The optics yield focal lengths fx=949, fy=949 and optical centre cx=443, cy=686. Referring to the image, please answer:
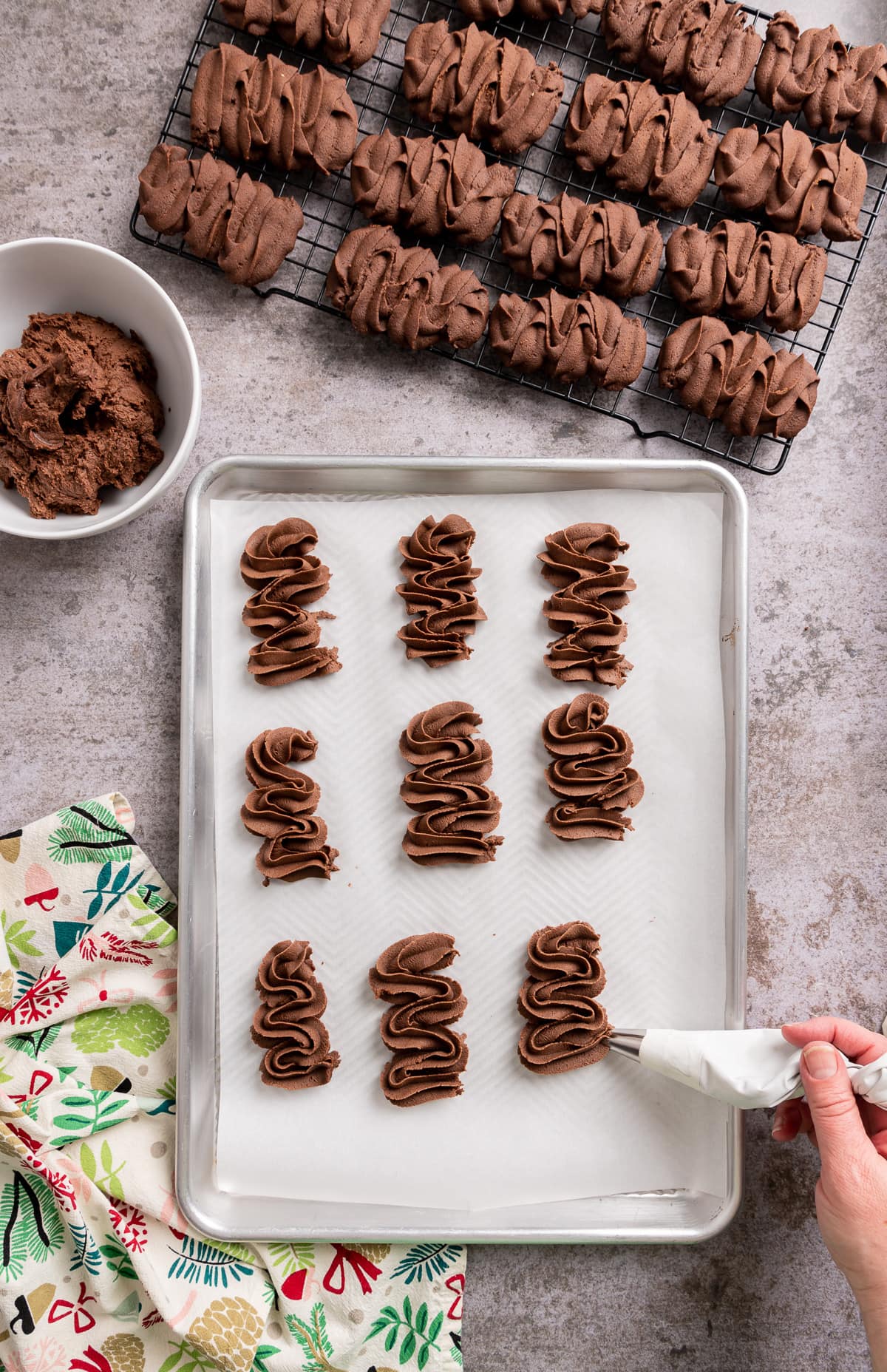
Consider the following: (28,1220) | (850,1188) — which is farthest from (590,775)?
(28,1220)

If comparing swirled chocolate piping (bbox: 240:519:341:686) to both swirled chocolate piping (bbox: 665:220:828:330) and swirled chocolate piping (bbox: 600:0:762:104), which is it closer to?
swirled chocolate piping (bbox: 665:220:828:330)

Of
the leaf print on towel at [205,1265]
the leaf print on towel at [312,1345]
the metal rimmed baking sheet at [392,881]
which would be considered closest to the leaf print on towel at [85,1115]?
the metal rimmed baking sheet at [392,881]

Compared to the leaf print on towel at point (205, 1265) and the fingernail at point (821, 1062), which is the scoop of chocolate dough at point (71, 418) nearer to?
the leaf print on towel at point (205, 1265)

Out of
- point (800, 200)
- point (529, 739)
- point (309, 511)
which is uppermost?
point (800, 200)

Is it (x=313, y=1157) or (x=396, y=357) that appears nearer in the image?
(x=313, y=1157)

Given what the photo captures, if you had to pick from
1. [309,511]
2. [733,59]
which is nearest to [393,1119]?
[309,511]

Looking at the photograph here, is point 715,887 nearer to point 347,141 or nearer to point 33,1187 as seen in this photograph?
point 33,1187

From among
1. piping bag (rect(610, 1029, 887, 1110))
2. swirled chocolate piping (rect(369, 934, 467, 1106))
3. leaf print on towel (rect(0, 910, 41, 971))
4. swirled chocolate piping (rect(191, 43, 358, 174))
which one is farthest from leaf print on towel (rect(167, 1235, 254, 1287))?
swirled chocolate piping (rect(191, 43, 358, 174))

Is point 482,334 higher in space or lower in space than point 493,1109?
higher
